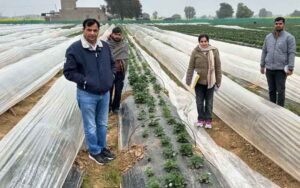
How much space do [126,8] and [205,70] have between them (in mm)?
88330

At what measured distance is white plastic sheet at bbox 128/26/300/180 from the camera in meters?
5.03

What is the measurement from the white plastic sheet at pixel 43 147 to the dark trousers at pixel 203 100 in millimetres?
2015

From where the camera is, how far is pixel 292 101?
817 cm

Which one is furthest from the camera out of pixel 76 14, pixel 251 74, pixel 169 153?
pixel 76 14

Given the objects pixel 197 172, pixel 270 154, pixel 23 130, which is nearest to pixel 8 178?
pixel 23 130

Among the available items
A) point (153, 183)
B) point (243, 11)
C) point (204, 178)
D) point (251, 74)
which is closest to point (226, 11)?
point (243, 11)

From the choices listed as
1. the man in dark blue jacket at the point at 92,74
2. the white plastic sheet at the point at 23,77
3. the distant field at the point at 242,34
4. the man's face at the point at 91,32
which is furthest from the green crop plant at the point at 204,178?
the distant field at the point at 242,34

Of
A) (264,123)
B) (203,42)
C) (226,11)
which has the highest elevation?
(203,42)

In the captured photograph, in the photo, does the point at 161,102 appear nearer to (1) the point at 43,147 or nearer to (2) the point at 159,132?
(2) the point at 159,132

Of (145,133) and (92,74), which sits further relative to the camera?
(145,133)

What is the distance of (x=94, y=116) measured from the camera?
5188 millimetres

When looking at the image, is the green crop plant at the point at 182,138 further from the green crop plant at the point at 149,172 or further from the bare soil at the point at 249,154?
the green crop plant at the point at 149,172

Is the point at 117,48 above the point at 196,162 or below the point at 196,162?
above

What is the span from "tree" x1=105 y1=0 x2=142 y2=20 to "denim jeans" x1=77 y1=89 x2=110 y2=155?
292 feet
